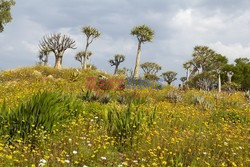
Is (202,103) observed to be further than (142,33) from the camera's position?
No

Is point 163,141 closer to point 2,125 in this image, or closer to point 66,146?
point 66,146

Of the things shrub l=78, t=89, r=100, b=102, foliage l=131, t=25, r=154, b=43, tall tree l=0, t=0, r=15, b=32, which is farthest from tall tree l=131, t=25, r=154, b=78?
shrub l=78, t=89, r=100, b=102

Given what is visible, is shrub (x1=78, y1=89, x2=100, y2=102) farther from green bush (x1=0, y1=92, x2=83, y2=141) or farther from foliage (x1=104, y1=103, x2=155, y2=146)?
foliage (x1=104, y1=103, x2=155, y2=146)

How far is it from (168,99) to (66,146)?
9.75 metres

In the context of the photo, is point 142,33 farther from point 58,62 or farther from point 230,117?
point 230,117

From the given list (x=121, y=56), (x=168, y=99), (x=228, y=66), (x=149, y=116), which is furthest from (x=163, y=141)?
(x=121, y=56)

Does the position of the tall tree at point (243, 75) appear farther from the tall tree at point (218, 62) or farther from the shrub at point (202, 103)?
the shrub at point (202, 103)

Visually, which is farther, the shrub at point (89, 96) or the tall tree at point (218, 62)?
the tall tree at point (218, 62)

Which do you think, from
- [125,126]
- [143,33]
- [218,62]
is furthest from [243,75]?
[125,126]

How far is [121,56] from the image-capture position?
208ft

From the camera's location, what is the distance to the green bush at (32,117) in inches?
245

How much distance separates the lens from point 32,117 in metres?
6.36

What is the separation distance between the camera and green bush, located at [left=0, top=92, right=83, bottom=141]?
6.23 metres

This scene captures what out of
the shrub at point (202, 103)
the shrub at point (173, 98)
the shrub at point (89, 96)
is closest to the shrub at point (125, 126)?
the shrub at point (89, 96)
